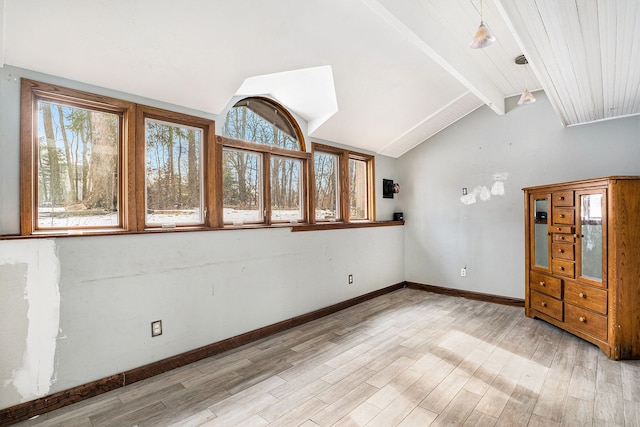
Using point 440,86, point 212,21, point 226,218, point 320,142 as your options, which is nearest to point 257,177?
point 226,218

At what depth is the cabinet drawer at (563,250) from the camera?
3158mm

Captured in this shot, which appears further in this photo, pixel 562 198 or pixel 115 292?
pixel 562 198

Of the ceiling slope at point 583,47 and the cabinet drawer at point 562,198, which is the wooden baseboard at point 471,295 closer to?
the cabinet drawer at point 562,198

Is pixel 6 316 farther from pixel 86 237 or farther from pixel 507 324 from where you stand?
pixel 507 324

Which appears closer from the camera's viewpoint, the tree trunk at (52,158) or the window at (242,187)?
the tree trunk at (52,158)

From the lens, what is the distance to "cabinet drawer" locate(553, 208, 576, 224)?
10.3 feet

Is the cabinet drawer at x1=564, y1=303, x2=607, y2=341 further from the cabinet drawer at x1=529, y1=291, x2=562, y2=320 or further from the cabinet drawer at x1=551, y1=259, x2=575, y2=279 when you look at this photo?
the cabinet drawer at x1=551, y1=259, x2=575, y2=279

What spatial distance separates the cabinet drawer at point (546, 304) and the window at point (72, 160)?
4.26 m

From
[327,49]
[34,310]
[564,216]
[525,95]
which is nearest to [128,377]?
[34,310]

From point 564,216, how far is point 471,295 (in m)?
1.82

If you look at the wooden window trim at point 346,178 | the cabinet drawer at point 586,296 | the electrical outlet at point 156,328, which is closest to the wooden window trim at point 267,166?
the wooden window trim at point 346,178

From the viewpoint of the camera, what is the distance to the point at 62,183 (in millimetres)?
2285

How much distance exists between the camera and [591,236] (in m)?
2.98

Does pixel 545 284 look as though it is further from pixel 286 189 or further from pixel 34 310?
pixel 34 310
